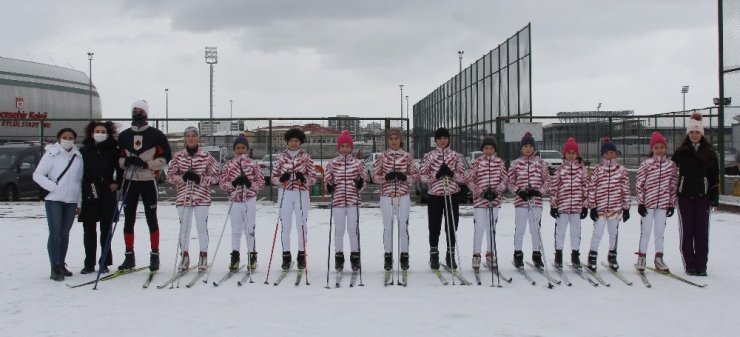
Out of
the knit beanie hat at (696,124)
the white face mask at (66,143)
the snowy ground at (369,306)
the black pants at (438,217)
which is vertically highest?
the knit beanie hat at (696,124)

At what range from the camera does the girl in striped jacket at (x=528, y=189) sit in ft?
24.9

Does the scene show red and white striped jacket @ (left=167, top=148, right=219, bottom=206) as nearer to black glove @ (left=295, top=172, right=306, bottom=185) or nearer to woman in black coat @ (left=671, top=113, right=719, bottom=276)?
black glove @ (left=295, top=172, right=306, bottom=185)

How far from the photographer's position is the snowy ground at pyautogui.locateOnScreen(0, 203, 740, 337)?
206 inches

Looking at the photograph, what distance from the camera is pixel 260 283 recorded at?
7086mm

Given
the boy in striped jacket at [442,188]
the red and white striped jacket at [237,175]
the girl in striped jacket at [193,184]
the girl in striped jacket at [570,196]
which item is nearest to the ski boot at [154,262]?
the girl in striped jacket at [193,184]

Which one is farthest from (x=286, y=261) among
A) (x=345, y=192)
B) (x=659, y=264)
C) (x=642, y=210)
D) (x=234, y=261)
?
(x=659, y=264)

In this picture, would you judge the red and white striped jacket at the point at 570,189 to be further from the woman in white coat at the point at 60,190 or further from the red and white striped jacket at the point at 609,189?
the woman in white coat at the point at 60,190

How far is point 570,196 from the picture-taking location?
7.59 metres

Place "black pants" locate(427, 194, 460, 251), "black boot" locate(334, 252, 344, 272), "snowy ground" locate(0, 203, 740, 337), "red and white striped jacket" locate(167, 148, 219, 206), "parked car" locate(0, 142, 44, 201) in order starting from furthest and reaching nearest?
"parked car" locate(0, 142, 44, 201), "black pants" locate(427, 194, 460, 251), "red and white striped jacket" locate(167, 148, 219, 206), "black boot" locate(334, 252, 344, 272), "snowy ground" locate(0, 203, 740, 337)

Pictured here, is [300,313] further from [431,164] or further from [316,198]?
[316,198]

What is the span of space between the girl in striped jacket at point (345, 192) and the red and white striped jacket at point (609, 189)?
2.78m

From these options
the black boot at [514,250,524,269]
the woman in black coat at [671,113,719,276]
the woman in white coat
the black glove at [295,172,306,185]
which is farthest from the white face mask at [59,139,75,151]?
the woman in black coat at [671,113,719,276]

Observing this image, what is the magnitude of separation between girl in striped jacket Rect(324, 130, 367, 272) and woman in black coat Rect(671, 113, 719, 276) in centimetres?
382

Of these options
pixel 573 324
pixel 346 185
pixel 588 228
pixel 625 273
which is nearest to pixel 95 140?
pixel 346 185
